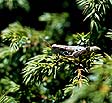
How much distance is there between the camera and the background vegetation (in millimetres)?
846

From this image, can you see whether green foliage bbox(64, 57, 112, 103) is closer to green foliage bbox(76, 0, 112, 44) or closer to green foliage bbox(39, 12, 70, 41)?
green foliage bbox(76, 0, 112, 44)

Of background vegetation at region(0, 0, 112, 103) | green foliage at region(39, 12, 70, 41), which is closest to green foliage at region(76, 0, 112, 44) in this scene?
background vegetation at region(0, 0, 112, 103)

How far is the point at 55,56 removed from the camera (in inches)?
38.2

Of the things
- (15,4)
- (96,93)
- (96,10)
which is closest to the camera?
(96,93)

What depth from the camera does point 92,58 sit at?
938 mm

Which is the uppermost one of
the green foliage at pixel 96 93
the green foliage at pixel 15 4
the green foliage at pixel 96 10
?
the green foliage at pixel 15 4

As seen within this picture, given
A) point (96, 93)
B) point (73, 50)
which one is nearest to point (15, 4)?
point (73, 50)

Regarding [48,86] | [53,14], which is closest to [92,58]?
[48,86]

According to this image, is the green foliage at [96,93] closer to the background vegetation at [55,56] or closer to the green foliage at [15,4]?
the background vegetation at [55,56]

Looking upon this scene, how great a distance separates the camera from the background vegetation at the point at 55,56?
85cm

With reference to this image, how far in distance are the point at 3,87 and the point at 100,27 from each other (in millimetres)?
463

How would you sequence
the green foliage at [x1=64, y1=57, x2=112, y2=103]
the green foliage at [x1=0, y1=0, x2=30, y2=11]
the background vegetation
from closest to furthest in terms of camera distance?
the green foliage at [x1=64, y1=57, x2=112, y2=103] → the background vegetation → the green foliage at [x1=0, y1=0, x2=30, y2=11]

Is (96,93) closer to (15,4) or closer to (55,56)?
(55,56)

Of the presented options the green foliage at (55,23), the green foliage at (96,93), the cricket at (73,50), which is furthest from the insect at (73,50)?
the green foliage at (55,23)
